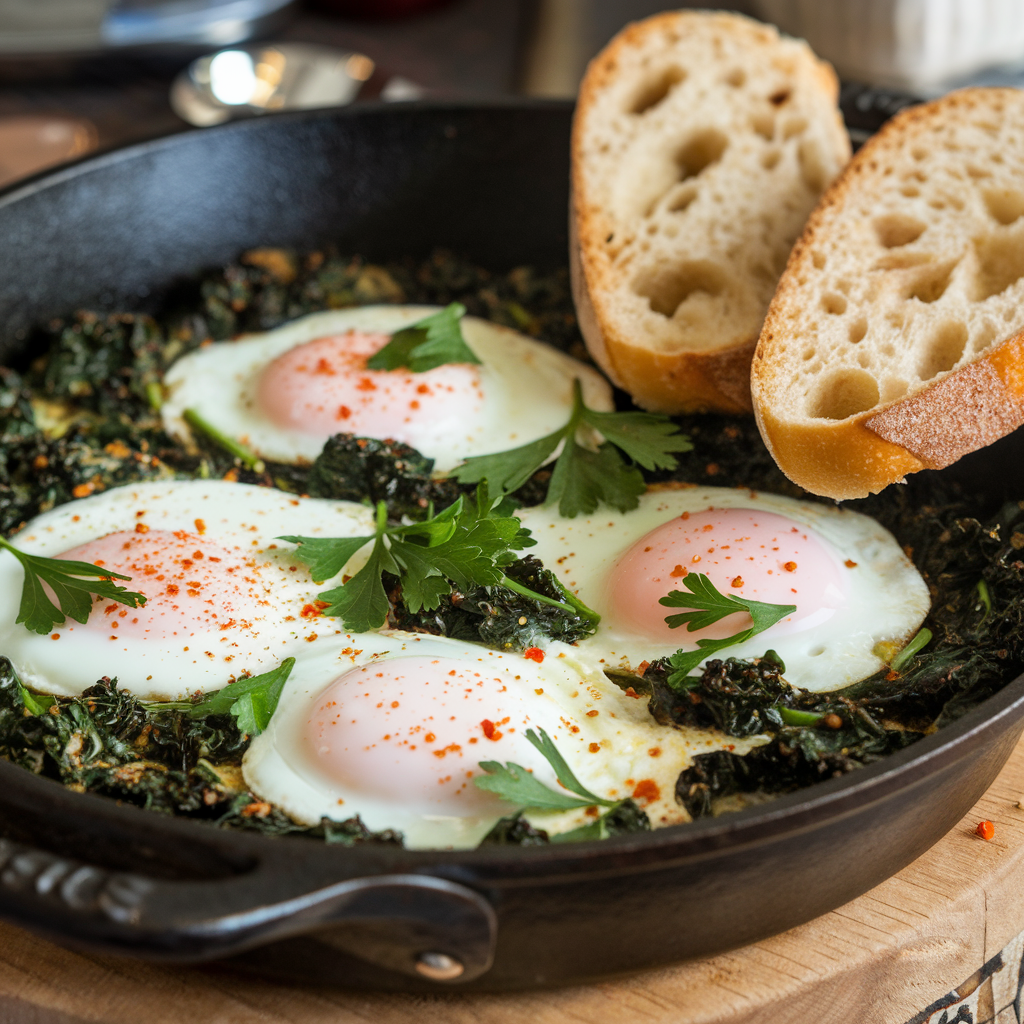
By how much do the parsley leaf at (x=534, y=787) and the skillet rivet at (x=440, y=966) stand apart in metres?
0.31

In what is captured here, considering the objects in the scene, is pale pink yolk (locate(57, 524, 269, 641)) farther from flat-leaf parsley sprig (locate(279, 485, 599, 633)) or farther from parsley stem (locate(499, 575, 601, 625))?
parsley stem (locate(499, 575, 601, 625))

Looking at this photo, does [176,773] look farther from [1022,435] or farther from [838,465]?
[1022,435]

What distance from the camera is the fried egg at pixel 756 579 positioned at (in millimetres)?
2439

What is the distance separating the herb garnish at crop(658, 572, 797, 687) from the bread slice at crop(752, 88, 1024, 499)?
0.39m

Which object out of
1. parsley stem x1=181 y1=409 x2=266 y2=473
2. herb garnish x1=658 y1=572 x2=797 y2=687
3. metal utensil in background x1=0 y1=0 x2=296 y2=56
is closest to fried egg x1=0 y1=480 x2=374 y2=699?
parsley stem x1=181 y1=409 x2=266 y2=473

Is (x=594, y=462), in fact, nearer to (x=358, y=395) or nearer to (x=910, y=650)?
(x=358, y=395)

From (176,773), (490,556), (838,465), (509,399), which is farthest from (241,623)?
(838,465)

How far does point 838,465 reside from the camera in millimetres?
2529

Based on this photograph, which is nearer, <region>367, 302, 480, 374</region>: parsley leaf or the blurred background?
<region>367, 302, 480, 374</region>: parsley leaf

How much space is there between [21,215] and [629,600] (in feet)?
7.70

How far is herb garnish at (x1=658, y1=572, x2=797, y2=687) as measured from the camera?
2332 mm

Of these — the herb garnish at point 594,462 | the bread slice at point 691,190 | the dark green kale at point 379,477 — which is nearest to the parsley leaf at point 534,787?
the herb garnish at point 594,462

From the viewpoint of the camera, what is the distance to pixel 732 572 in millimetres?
2494

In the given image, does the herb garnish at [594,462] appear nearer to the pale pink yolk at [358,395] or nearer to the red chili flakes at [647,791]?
the pale pink yolk at [358,395]
